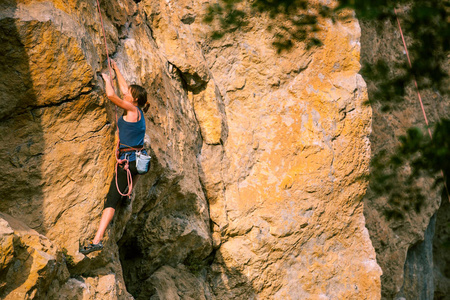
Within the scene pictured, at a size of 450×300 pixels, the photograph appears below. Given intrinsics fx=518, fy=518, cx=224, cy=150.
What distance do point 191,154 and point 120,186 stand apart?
2027mm

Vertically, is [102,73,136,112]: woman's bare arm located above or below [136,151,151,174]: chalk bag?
above

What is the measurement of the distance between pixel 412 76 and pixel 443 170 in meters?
0.63

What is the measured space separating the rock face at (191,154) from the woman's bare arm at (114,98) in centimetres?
14

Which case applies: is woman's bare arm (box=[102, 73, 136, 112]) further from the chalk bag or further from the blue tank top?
the chalk bag

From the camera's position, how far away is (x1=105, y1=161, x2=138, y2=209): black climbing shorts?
5504 mm

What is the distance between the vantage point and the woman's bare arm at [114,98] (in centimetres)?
529

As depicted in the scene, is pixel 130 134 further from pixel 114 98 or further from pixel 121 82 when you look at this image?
pixel 121 82

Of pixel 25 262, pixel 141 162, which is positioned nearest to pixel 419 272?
pixel 141 162

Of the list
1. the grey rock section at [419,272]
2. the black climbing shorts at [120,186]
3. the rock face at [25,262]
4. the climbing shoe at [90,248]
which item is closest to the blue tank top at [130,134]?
the black climbing shorts at [120,186]

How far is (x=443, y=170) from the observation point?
325cm

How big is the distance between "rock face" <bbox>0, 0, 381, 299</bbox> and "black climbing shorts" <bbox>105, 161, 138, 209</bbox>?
0.44ft

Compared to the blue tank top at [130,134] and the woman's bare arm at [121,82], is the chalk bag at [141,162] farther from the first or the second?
the woman's bare arm at [121,82]

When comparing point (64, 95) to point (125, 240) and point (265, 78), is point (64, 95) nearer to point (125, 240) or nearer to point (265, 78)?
point (125, 240)

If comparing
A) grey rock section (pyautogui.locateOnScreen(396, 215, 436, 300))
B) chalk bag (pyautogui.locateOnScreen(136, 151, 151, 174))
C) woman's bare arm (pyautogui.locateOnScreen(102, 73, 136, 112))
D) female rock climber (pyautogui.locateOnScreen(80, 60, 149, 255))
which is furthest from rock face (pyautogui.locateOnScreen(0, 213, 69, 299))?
grey rock section (pyautogui.locateOnScreen(396, 215, 436, 300))
